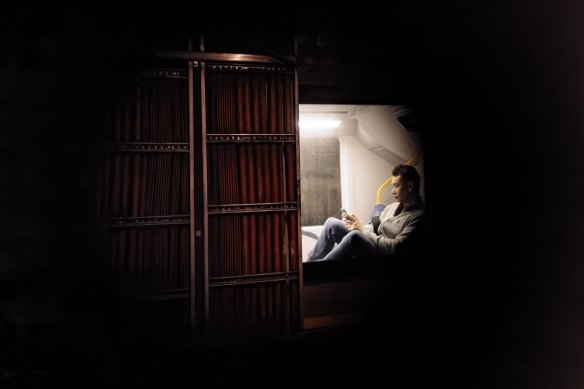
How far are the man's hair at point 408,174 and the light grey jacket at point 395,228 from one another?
0.37 feet

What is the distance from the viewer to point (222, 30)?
203 cm

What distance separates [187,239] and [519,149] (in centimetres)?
185

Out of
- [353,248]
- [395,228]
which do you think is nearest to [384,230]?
[395,228]

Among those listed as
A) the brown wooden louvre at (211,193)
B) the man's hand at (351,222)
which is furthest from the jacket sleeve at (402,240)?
the brown wooden louvre at (211,193)

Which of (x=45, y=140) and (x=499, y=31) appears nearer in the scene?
(x=45, y=140)

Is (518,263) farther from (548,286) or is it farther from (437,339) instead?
(437,339)

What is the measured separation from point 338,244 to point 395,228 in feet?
1.37

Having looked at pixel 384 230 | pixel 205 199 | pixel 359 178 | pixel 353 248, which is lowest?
pixel 353 248

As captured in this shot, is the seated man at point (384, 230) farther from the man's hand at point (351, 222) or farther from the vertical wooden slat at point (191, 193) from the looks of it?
the vertical wooden slat at point (191, 193)

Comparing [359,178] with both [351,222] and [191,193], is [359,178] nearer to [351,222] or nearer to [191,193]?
[351,222]

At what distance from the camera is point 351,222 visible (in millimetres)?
2285

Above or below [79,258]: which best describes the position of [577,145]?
above

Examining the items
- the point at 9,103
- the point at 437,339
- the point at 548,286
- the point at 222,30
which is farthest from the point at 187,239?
the point at 548,286

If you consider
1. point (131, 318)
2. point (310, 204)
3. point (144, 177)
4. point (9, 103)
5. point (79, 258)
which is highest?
point (9, 103)
